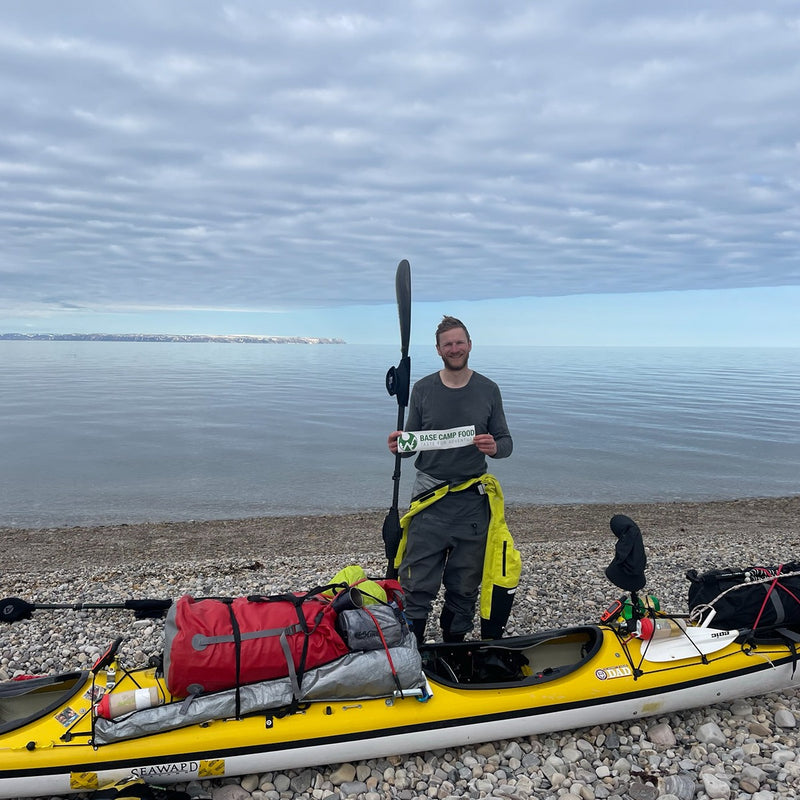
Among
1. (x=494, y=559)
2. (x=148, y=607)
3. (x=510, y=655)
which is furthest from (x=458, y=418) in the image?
(x=148, y=607)

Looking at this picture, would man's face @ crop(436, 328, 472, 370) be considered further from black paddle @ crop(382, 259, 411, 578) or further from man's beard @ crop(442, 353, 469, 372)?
black paddle @ crop(382, 259, 411, 578)

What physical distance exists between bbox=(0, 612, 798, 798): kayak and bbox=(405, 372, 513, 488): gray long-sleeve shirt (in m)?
1.27

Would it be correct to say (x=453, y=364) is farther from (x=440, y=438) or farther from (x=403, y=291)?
(x=403, y=291)

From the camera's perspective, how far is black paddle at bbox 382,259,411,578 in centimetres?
474

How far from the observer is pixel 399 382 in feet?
16.6

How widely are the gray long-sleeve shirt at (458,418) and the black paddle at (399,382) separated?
8.1 inches

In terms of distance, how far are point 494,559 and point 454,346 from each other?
1648 mm

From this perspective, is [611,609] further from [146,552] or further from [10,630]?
[146,552]

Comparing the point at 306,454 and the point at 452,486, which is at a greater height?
the point at 452,486

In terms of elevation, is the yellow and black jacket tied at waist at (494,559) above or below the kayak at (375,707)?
above

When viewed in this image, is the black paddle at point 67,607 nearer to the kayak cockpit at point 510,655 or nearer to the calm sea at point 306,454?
the kayak cockpit at point 510,655

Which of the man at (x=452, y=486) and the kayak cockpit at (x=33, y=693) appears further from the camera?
the man at (x=452, y=486)

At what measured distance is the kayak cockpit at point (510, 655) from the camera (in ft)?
14.3

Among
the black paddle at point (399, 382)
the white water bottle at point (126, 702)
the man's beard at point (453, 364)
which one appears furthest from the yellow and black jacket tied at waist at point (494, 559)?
the white water bottle at point (126, 702)
